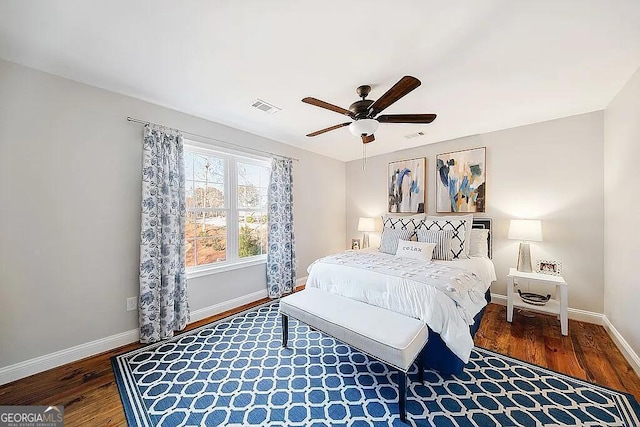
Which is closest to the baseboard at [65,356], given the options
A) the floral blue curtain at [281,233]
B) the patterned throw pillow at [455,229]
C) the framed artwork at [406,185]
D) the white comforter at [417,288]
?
the floral blue curtain at [281,233]

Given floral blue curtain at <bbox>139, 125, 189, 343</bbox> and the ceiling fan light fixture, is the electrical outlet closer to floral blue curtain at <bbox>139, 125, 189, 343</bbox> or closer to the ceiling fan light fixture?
floral blue curtain at <bbox>139, 125, 189, 343</bbox>

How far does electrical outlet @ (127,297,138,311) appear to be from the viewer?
97.6 inches

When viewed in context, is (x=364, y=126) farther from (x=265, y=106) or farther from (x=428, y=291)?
(x=428, y=291)

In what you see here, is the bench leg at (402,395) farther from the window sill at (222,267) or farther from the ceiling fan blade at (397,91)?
the window sill at (222,267)

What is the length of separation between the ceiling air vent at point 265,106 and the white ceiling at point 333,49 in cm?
7

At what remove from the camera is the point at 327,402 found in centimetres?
171

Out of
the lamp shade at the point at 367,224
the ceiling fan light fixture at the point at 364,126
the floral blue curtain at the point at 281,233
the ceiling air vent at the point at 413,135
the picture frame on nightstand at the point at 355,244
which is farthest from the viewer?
the picture frame on nightstand at the point at 355,244

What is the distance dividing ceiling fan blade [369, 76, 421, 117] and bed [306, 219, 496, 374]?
151 cm

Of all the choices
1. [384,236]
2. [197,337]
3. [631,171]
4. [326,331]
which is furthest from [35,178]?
[631,171]

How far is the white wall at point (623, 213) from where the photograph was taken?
82.7 inches

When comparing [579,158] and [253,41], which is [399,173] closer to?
[579,158]

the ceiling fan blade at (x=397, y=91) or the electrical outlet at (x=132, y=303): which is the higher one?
the ceiling fan blade at (x=397, y=91)

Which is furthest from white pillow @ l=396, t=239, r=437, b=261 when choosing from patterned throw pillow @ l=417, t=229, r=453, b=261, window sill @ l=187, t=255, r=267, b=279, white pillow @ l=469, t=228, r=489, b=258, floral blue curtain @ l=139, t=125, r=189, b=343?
floral blue curtain @ l=139, t=125, r=189, b=343

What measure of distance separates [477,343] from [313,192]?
3220 millimetres
